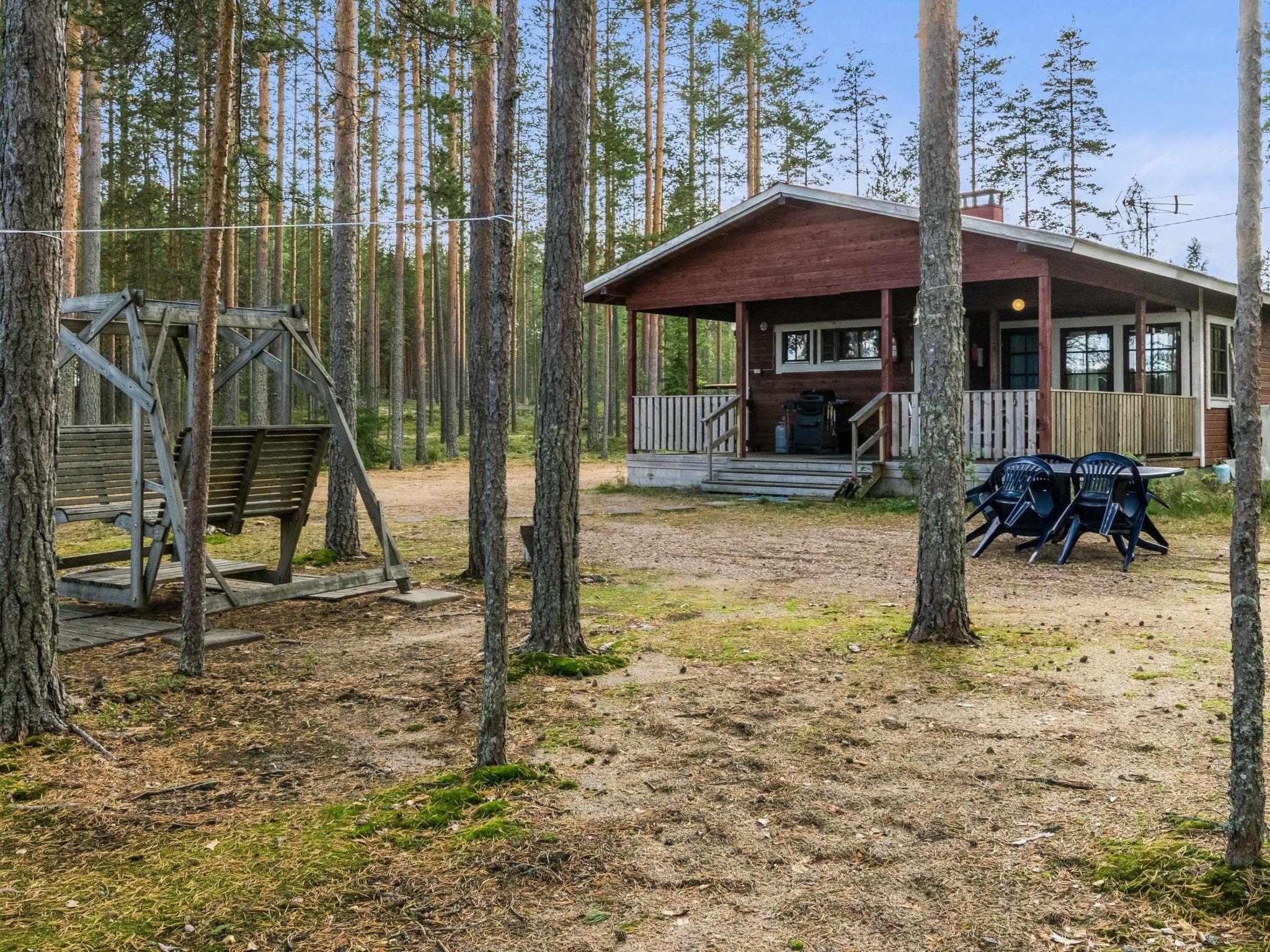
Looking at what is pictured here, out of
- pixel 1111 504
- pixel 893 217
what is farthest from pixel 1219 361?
pixel 1111 504

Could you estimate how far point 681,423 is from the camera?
18375mm

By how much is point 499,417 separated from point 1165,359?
676 inches

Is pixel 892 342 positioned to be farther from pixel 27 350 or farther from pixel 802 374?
pixel 27 350

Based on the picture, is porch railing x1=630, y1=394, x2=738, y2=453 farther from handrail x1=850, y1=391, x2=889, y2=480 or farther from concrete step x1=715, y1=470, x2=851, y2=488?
handrail x1=850, y1=391, x2=889, y2=480

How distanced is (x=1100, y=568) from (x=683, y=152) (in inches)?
874

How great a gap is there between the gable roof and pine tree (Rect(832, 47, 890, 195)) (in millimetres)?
20628

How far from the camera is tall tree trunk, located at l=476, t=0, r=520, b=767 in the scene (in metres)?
3.82

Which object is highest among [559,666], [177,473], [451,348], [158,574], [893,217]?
[893,217]

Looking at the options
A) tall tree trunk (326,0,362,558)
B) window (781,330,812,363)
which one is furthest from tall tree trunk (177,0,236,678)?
window (781,330,812,363)

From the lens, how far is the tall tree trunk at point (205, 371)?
5.23m

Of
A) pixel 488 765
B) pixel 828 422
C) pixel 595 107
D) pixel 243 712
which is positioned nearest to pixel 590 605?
pixel 243 712

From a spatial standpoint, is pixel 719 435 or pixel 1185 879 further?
pixel 719 435

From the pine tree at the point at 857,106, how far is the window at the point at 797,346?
1947 cm

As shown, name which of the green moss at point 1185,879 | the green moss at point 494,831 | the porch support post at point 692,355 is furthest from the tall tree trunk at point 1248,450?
the porch support post at point 692,355
